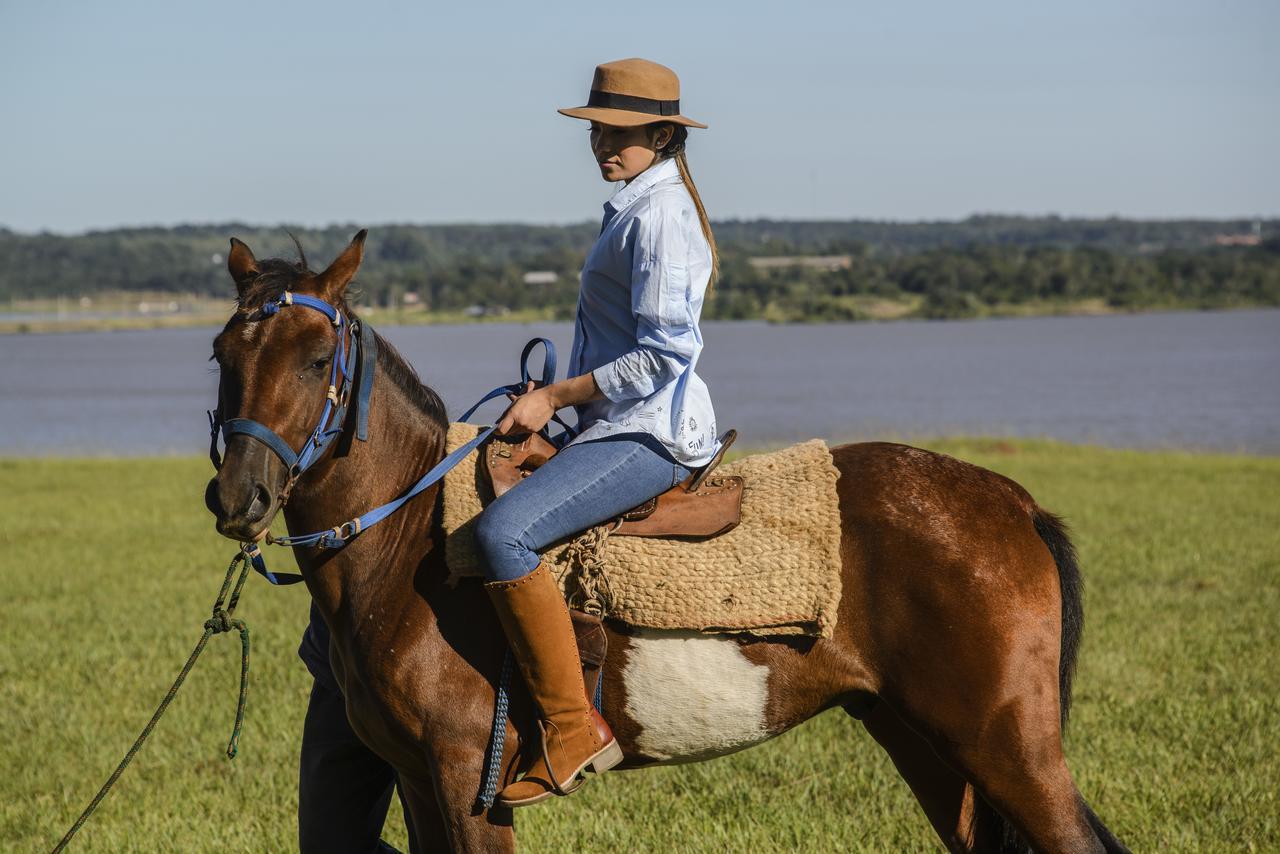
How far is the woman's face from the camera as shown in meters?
4.19

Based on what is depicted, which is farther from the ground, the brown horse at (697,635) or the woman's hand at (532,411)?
the woman's hand at (532,411)

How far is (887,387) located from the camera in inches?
2082

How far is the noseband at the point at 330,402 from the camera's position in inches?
153

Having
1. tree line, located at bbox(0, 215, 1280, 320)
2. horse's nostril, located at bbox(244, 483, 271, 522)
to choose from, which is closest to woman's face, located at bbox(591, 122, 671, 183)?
horse's nostril, located at bbox(244, 483, 271, 522)

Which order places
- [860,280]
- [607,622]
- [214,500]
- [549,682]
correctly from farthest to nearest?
[860,280], [607,622], [549,682], [214,500]

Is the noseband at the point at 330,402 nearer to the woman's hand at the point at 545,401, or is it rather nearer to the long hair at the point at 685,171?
the woman's hand at the point at 545,401

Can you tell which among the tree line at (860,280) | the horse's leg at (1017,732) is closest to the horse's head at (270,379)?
the horse's leg at (1017,732)

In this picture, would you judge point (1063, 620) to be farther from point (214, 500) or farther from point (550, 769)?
point (214, 500)

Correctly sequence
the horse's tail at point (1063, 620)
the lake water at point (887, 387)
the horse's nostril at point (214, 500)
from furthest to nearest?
the lake water at point (887, 387), the horse's tail at point (1063, 620), the horse's nostril at point (214, 500)

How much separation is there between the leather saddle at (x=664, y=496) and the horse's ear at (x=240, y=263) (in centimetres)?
95

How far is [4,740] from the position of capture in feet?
26.3

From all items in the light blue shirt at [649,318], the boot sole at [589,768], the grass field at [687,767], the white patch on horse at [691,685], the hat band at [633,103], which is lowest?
the grass field at [687,767]

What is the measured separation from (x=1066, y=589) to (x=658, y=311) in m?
1.74

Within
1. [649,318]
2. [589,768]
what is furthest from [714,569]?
[649,318]
